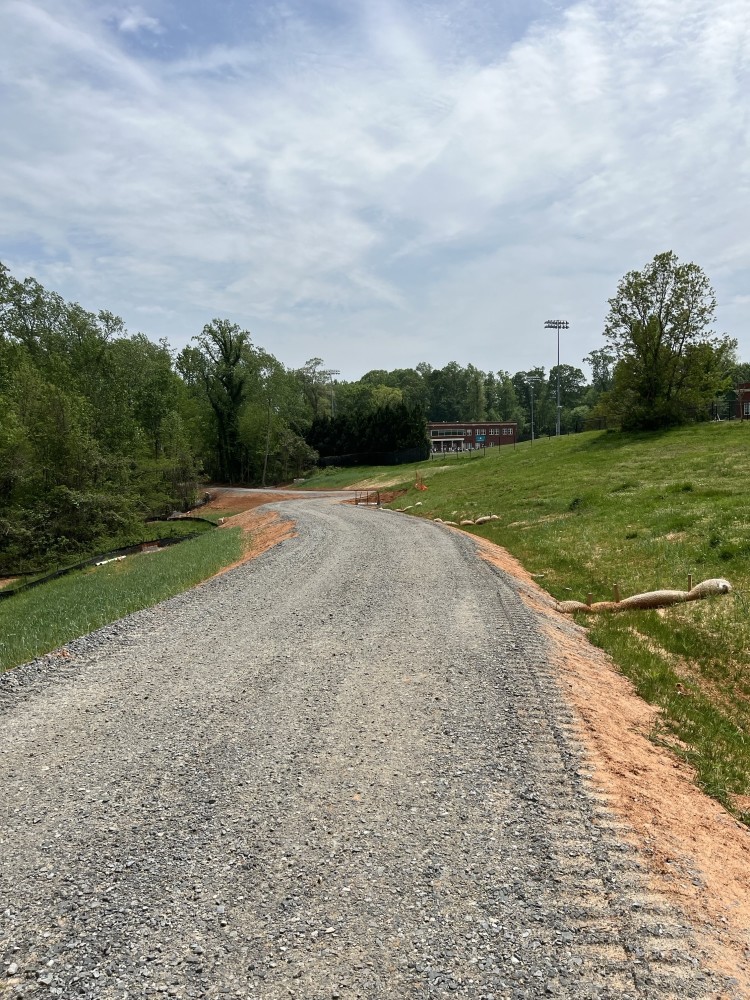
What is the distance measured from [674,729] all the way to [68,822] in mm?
6877

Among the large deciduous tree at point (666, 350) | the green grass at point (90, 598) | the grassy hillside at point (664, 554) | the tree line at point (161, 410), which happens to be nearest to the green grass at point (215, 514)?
the tree line at point (161, 410)

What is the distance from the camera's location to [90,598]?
15875 mm

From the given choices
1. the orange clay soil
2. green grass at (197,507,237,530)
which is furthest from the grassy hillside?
green grass at (197,507,237,530)

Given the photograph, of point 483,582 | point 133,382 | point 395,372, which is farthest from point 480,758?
point 395,372

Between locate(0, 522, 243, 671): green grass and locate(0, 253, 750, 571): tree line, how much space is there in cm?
1053

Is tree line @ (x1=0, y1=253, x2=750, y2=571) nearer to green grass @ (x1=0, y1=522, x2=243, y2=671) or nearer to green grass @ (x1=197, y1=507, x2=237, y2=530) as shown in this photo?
green grass @ (x1=197, y1=507, x2=237, y2=530)

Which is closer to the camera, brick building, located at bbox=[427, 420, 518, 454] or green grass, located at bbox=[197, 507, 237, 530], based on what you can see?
green grass, located at bbox=[197, 507, 237, 530]

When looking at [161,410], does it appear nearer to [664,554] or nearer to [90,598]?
[90,598]

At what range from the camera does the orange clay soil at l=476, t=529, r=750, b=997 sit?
12.0 ft

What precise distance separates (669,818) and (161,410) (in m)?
60.9

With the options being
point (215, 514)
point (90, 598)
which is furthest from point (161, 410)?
point (90, 598)

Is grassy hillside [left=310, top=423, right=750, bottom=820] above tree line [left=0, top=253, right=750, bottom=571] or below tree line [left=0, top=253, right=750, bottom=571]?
below

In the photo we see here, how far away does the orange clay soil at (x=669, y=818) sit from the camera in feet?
12.0

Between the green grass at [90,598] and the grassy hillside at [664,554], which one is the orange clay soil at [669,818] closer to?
the grassy hillside at [664,554]
